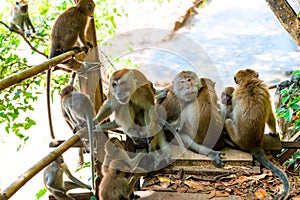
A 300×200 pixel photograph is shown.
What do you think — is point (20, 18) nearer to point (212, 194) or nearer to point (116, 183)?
point (116, 183)

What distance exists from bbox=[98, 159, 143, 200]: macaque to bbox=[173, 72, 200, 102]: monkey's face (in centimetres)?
117

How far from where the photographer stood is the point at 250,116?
164 inches

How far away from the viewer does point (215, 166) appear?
409 centimetres

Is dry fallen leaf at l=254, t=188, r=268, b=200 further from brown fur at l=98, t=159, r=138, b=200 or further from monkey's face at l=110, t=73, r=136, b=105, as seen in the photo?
monkey's face at l=110, t=73, r=136, b=105

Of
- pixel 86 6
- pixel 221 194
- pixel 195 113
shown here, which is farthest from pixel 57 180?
pixel 86 6

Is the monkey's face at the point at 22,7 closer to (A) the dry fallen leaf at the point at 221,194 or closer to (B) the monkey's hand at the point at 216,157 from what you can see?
(B) the monkey's hand at the point at 216,157

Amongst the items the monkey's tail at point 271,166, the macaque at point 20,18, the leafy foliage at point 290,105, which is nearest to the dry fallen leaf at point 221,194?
the monkey's tail at point 271,166

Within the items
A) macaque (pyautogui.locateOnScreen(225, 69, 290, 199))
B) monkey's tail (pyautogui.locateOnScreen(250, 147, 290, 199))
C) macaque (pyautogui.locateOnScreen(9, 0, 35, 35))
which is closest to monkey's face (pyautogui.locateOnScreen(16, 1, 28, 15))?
macaque (pyautogui.locateOnScreen(9, 0, 35, 35))

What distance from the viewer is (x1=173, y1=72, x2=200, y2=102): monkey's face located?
4.31 metres

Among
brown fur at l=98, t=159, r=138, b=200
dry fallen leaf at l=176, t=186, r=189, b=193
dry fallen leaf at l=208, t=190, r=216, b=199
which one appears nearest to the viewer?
brown fur at l=98, t=159, r=138, b=200

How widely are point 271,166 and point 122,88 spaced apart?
160 cm

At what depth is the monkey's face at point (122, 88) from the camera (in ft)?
12.6

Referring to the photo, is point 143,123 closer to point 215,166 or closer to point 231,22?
point 215,166

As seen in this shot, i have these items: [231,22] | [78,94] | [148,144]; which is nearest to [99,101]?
[78,94]
